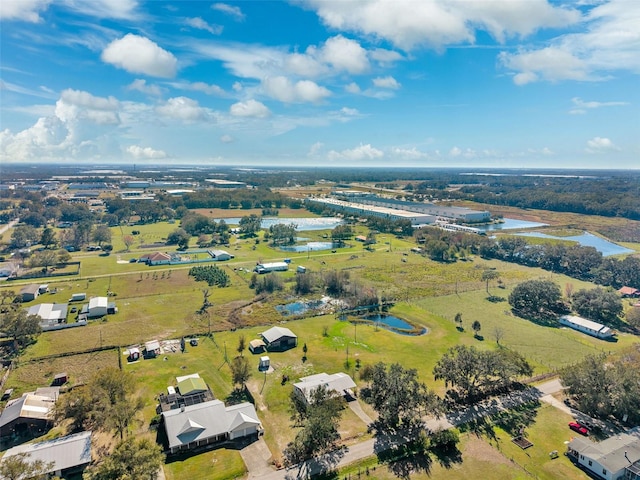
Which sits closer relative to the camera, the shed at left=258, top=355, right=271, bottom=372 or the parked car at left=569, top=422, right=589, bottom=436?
the parked car at left=569, top=422, right=589, bottom=436

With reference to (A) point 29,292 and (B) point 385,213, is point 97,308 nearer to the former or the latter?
(A) point 29,292

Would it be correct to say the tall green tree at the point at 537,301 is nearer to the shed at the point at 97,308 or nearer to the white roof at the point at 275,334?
the white roof at the point at 275,334

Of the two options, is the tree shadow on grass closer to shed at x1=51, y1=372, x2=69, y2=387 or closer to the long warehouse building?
shed at x1=51, y1=372, x2=69, y2=387

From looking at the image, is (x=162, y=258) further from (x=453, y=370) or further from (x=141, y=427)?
(x=453, y=370)

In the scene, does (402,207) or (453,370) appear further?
(402,207)

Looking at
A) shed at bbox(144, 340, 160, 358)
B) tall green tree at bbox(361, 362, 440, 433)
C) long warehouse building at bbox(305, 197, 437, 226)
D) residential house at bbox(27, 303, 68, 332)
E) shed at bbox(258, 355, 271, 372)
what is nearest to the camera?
tall green tree at bbox(361, 362, 440, 433)

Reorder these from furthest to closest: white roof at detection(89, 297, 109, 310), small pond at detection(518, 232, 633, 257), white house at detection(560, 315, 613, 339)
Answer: small pond at detection(518, 232, 633, 257) → white roof at detection(89, 297, 109, 310) → white house at detection(560, 315, 613, 339)

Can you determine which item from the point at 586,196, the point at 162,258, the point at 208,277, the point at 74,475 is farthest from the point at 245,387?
the point at 586,196

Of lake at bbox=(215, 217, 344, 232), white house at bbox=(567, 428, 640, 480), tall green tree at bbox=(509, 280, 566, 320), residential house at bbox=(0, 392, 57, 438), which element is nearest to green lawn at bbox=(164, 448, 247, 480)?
residential house at bbox=(0, 392, 57, 438)
